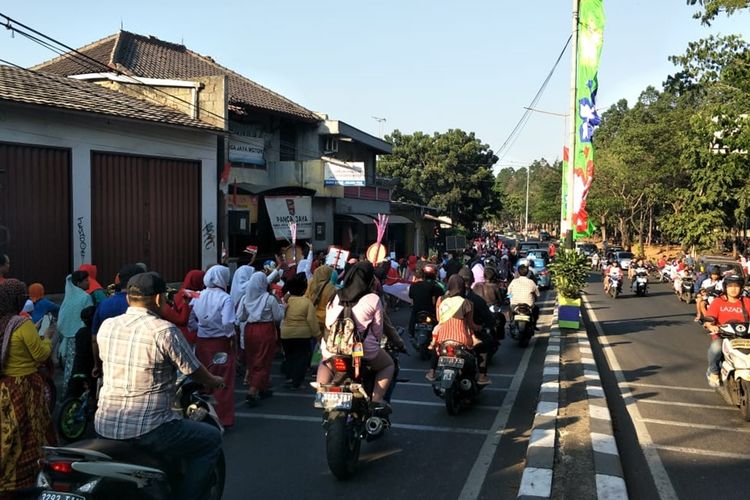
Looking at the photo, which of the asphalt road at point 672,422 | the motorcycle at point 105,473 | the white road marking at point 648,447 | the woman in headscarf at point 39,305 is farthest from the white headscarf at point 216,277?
the white road marking at point 648,447

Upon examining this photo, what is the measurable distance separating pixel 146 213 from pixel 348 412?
1117 centimetres

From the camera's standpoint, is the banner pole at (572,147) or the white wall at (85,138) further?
the banner pole at (572,147)

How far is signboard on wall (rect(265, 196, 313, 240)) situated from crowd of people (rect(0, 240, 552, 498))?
23.5ft

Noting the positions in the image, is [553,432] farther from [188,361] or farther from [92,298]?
[92,298]

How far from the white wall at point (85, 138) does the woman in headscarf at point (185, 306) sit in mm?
6602

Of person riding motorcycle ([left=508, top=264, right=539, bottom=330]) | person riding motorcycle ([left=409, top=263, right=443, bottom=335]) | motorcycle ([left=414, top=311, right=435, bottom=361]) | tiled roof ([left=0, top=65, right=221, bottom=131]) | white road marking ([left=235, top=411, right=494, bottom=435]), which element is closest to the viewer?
white road marking ([left=235, top=411, right=494, bottom=435])

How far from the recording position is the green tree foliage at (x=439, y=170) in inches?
1793

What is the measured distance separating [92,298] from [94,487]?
14.5 ft

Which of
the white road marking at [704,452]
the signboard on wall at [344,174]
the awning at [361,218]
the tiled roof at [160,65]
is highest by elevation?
the tiled roof at [160,65]

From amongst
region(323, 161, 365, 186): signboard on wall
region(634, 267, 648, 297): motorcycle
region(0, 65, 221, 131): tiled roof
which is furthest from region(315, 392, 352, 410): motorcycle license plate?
region(634, 267, 648, 297): motorcycle

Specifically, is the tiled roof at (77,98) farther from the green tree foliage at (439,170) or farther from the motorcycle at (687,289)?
the green tree foliage at (439,170)

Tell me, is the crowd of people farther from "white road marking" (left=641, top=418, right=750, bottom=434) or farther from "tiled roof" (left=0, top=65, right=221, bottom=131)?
"tiled roof" (left=0, top=65, right=221, bottom=131)

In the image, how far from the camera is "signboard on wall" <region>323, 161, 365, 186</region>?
839 inches

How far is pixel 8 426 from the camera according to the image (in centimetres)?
409
